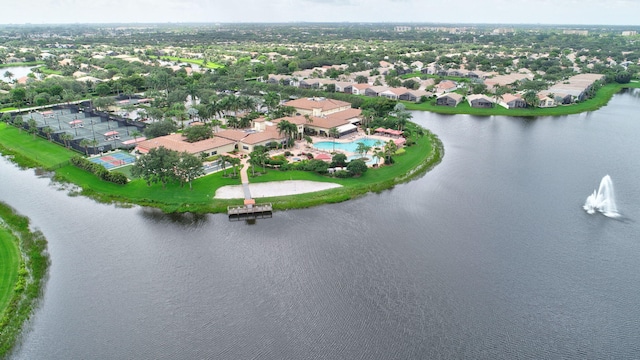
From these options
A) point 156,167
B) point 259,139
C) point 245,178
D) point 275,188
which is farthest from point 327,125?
point 156,167

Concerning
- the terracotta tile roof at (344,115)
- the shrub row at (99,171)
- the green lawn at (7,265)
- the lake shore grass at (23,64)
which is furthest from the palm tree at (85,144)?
the lake shore grass at (23,64)

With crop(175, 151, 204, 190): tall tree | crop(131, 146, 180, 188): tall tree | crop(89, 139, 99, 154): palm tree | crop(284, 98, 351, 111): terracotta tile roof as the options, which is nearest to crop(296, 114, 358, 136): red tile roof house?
crop(284, 98, 351, 111): terracotta tile roof

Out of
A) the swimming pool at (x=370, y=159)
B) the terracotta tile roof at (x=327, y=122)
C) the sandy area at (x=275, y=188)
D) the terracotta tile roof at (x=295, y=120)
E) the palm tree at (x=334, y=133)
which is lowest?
the sandy area at (x=275, y=188)

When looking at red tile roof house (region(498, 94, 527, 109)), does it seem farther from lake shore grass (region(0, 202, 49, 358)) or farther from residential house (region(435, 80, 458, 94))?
lake shore grass (region(0, 202, 49, 358))

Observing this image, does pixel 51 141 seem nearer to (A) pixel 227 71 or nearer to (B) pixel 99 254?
(B) pixel 99 254

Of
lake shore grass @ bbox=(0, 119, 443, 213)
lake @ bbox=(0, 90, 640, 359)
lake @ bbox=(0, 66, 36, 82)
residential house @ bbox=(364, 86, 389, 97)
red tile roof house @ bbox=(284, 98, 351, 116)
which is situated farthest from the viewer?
lake @ bbox=(0, 66, 36, 82)

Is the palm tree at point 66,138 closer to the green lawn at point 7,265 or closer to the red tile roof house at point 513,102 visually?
the green lawn at point 7,265
